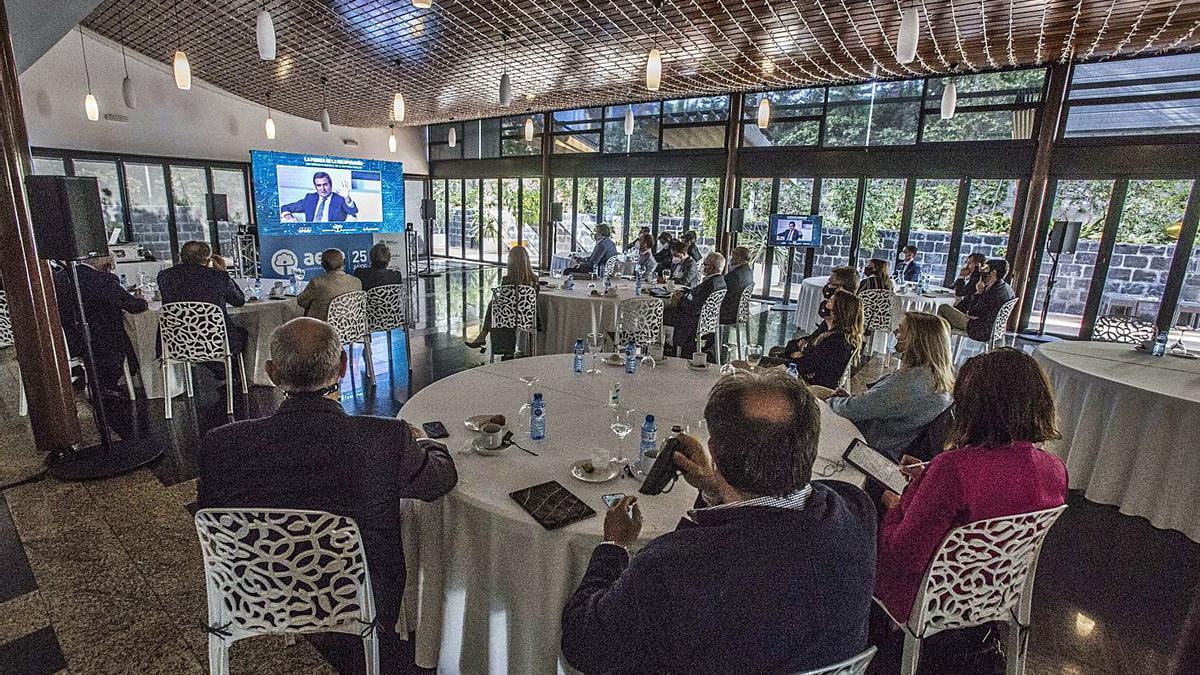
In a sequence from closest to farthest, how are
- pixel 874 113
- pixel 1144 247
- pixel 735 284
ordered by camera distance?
pixel 735 284 < pixel 1144 247 < pixel 874 113

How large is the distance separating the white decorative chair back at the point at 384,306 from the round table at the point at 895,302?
15.3ft

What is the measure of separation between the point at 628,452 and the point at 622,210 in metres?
11.1

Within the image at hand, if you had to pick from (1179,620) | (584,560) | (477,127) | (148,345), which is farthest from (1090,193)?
(477,127)

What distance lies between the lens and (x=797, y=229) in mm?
9852

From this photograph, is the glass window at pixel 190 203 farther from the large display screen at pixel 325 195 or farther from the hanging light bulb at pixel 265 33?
the hanging light bulb at pixel 265 33

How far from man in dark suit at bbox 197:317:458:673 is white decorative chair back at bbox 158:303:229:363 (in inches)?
130

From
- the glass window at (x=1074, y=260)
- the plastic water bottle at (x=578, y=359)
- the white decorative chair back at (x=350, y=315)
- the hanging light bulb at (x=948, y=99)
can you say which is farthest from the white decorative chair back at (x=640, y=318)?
the glass window at (x=1074, y=260)

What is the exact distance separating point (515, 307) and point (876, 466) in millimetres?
4186

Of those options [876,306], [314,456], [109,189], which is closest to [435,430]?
[314,456]

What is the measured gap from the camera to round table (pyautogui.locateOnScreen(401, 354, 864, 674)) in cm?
175

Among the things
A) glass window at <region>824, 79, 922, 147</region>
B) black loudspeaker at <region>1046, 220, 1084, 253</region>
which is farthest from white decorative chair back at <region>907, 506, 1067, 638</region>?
glass window at <region>824, 79, 922, 147</region>

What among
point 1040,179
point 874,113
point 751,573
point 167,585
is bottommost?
point 167,585

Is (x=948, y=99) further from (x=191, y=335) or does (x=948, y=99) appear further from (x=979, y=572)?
(x=191, y=335)

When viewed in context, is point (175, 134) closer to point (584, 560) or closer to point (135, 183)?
point (135, 183)
